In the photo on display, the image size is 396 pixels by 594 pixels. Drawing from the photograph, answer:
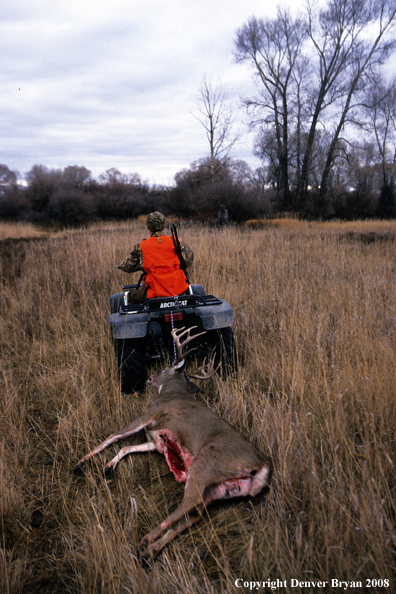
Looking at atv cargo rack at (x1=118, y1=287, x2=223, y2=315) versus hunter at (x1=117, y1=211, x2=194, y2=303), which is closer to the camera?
atv cargo rack at (x1=118, y1=287, x2=223, y2=315)

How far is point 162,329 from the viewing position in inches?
123

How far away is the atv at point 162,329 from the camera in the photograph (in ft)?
9.67

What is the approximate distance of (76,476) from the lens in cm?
226

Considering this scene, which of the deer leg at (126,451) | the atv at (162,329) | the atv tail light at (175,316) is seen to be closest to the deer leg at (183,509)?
the deer leg at (126,451)

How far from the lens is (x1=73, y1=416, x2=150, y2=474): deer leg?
2270mm

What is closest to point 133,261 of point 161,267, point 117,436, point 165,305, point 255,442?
point 161,267

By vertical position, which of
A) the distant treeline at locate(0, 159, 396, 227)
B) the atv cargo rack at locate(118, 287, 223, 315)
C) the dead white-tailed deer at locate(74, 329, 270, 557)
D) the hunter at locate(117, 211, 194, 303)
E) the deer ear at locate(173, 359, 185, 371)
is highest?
the distant treeline at locate(0, 159, 396, 227)

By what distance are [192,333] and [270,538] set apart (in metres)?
1.82

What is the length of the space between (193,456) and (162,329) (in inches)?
52.5

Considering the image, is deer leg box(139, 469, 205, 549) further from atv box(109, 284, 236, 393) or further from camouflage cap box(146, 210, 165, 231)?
camouflage cap box(146, 210, 165, 231)

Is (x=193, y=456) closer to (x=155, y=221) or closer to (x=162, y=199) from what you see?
(x=155, y=221)

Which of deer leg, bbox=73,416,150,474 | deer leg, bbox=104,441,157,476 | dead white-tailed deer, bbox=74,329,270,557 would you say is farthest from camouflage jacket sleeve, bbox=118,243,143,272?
deer leg, bbox=104,441,157,476

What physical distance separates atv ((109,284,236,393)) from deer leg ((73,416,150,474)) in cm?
73

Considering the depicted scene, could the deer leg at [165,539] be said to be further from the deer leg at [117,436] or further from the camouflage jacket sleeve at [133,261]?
the camouflage jacket sleeve at [133,261]
